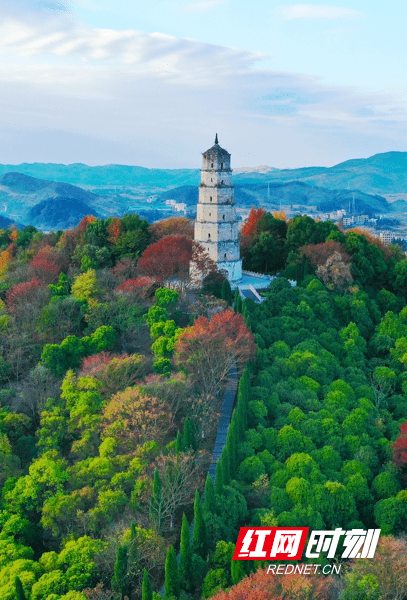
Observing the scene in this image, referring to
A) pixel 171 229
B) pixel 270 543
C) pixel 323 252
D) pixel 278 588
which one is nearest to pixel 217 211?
pixel 171 229

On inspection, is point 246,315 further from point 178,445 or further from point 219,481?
point 219,481

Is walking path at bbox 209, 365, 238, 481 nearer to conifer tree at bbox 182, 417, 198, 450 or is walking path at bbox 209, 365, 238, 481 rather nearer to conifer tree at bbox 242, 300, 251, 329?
conifer tree at bbox 182, 417, 198, 450

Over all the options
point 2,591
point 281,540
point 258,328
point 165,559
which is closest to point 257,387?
point 258,328

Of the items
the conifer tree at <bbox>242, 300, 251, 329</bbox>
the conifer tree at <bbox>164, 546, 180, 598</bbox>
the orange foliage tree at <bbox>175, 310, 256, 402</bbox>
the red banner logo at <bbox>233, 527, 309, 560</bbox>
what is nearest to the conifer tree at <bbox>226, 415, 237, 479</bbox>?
the red banner logo at <bbox>233, 527, 309, 560</bbox>

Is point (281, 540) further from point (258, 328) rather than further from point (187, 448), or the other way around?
point (258, 328)

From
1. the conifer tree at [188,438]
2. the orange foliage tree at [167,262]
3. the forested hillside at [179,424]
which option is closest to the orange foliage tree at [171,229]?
the forested hillside at [179,424]
